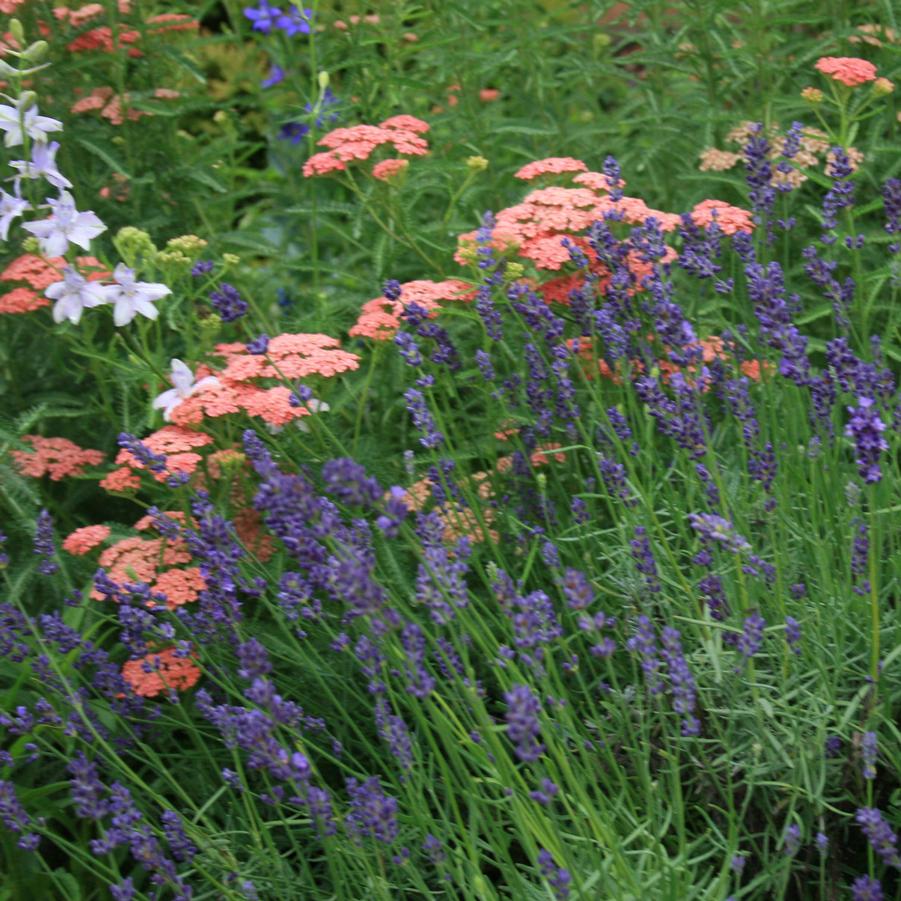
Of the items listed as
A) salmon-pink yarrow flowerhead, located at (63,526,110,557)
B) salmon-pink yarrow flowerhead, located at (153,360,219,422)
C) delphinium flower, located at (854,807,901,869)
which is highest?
salmon-pink yarrow flowerhead, located at (153,360,219,422)

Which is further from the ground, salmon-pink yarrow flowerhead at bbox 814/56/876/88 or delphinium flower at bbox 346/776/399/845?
salmon-pink yarrow flowerhead at bbox 814/56/876/88

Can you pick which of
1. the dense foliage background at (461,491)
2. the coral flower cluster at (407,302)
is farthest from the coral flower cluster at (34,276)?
the coral flower cluster at (407,302)

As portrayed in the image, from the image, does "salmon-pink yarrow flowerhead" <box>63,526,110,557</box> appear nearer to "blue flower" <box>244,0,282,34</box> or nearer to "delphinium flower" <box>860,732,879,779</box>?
"delphinium flower" <box>860,732,879,779</box>

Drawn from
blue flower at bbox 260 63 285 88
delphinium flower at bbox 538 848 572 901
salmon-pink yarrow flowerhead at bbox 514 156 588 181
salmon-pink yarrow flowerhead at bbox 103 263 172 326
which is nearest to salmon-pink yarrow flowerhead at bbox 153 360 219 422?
salmon-pink yarrow flowerhead at bbox 103 263 172 326

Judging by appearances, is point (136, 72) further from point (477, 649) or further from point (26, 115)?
point (477, 649)

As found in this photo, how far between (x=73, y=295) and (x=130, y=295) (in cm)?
13

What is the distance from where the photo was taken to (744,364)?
300 cm

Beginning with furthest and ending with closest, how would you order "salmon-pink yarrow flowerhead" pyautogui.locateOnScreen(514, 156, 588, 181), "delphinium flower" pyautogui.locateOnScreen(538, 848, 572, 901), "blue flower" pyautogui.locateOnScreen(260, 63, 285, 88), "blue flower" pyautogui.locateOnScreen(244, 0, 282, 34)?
1. "blue flower" pyautogui.locateOnScreen(260, 63, 285, 88)
2. "blue flower" pyautogui.locateOnScreen(244, 0, 282, 34)
3. "salmon-pink yarrow flowerhead" pyautogui.locateOnScreen(514, 156, 588, 181)
4. "delphinium flower" pyautogui.locateOnScreen(538, 848, 572, 901)

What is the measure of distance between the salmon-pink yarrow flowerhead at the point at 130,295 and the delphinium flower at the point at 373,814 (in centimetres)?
120

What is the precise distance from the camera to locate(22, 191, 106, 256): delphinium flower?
2801mm

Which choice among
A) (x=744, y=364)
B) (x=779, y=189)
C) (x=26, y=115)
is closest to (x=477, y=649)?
(x=744, y=364)

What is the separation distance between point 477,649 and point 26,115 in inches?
60.0

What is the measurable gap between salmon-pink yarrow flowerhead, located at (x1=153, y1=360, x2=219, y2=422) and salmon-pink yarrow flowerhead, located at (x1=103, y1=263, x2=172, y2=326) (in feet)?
0.42

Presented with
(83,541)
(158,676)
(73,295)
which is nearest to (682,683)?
(158,676)
